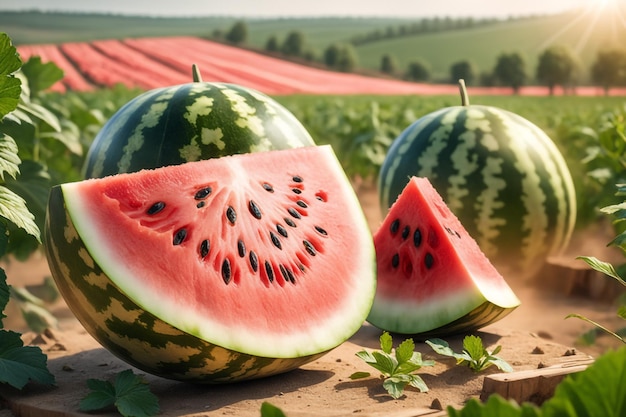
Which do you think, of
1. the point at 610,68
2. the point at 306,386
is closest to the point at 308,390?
the point at 306,386

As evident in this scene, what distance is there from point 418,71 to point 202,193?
198 feet

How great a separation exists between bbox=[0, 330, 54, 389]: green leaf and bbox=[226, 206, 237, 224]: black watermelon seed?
31.7 inches

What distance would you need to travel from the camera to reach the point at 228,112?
3246 mm

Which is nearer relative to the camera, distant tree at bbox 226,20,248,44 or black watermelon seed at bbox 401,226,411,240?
black watermelon seed at bbox 401,226,411,240

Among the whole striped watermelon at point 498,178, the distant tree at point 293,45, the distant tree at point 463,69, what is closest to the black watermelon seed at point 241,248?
the whole striped watermelon at point 498,178

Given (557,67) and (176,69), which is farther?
(557,67)

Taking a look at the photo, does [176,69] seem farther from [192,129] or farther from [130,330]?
[130,330]

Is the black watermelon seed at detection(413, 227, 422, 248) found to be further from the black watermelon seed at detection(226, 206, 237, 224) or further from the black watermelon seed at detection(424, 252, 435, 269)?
the black watermelon seed at detection(226, 206, 237, 224)

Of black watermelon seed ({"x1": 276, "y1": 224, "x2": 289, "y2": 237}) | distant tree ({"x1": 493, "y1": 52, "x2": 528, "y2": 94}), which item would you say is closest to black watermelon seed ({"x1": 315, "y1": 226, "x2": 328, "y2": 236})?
black watermelon seed ({"x1": 276, "y1": 224, "x2": 289, "y2": 237})

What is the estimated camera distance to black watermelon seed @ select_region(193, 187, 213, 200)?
8.14 feet

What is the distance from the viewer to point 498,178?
413 centimetres

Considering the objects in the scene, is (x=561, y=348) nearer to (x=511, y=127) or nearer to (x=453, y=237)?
(x=453, y=237)

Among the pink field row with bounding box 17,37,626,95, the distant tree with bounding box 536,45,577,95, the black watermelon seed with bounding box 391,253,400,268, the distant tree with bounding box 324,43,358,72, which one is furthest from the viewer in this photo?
the distant tree with bounding box 536,45,577,95

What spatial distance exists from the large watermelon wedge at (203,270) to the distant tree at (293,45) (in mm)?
60064
